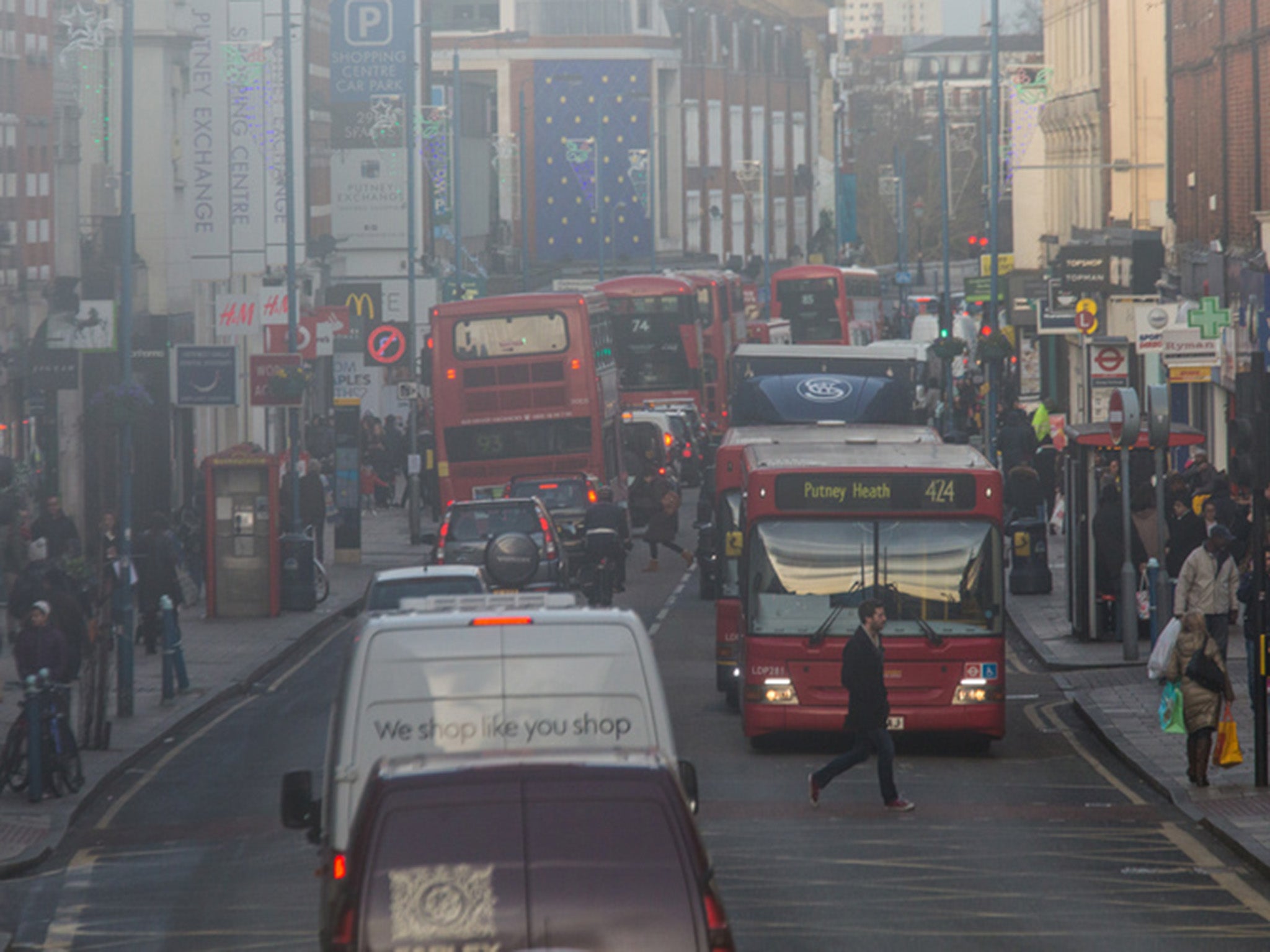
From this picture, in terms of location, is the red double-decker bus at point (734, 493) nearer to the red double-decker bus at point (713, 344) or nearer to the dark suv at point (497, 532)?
the dark suv at point (497, 532)

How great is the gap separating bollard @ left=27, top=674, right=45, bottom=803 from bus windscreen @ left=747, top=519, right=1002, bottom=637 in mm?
5810

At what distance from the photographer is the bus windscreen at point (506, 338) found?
3772 cm

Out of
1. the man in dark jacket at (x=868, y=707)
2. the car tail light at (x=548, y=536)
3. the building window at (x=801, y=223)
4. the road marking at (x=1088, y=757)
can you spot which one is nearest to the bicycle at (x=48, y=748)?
the man in dark jacket at (x=868, y=707)

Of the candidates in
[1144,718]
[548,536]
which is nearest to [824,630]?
[1144,718]

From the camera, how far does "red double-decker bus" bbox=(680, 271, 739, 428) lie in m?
57.9

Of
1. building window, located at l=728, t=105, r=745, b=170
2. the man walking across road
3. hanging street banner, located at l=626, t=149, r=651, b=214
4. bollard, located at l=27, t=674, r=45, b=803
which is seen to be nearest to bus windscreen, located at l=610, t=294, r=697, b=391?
the man walking across road

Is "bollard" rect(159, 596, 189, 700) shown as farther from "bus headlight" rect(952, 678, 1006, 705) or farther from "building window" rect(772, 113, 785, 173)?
"building window" rect(772, 113, 785, 173)

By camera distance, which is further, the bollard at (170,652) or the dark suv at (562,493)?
the dark suv at (562,493)

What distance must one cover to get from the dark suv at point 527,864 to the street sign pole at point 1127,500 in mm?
16255

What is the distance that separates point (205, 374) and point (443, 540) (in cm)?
560

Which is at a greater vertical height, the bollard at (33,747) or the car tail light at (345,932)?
the car tail light at (345,932)

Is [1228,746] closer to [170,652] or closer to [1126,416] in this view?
[1126,416]

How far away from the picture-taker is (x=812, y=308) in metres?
76.7

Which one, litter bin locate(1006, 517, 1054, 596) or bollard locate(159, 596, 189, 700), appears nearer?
bollard locate(159, 596, 189, 700)
